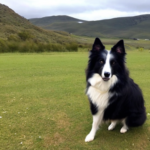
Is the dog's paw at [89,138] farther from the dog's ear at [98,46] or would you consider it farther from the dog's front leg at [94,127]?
the dog's ear at [98,46]

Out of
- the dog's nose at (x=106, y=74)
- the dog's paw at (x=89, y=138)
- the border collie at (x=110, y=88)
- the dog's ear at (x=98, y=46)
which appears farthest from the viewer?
the dog's paw at (x=89, y=138)

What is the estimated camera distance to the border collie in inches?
→ 126

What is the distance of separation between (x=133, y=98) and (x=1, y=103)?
3.89 metres

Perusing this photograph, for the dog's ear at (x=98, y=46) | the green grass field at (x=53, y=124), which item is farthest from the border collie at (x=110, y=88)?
the green grass field at (x=53, y=124)

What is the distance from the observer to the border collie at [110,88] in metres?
3.21

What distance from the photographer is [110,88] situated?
3.31 metres

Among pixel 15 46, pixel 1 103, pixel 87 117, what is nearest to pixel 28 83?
pixel 1 103

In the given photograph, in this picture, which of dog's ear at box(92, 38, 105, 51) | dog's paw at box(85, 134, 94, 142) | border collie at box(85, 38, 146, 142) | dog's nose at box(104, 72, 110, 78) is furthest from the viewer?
dog's paw at box(85, 134, 94, 142)

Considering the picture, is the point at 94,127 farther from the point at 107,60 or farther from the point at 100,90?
the point at 107,60

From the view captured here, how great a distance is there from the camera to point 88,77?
3475mm

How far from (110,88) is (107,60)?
0.55 m

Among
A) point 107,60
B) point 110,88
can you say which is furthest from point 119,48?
point 110,88

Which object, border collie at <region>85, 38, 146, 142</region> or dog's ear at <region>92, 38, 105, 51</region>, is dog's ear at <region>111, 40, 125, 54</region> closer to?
border collie at <region>85, 38, 146, 142</region>

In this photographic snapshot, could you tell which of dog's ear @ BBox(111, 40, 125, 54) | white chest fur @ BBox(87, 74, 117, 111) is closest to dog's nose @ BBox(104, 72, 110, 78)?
white chest fur @ BBox(87, 74, 117, 111)
